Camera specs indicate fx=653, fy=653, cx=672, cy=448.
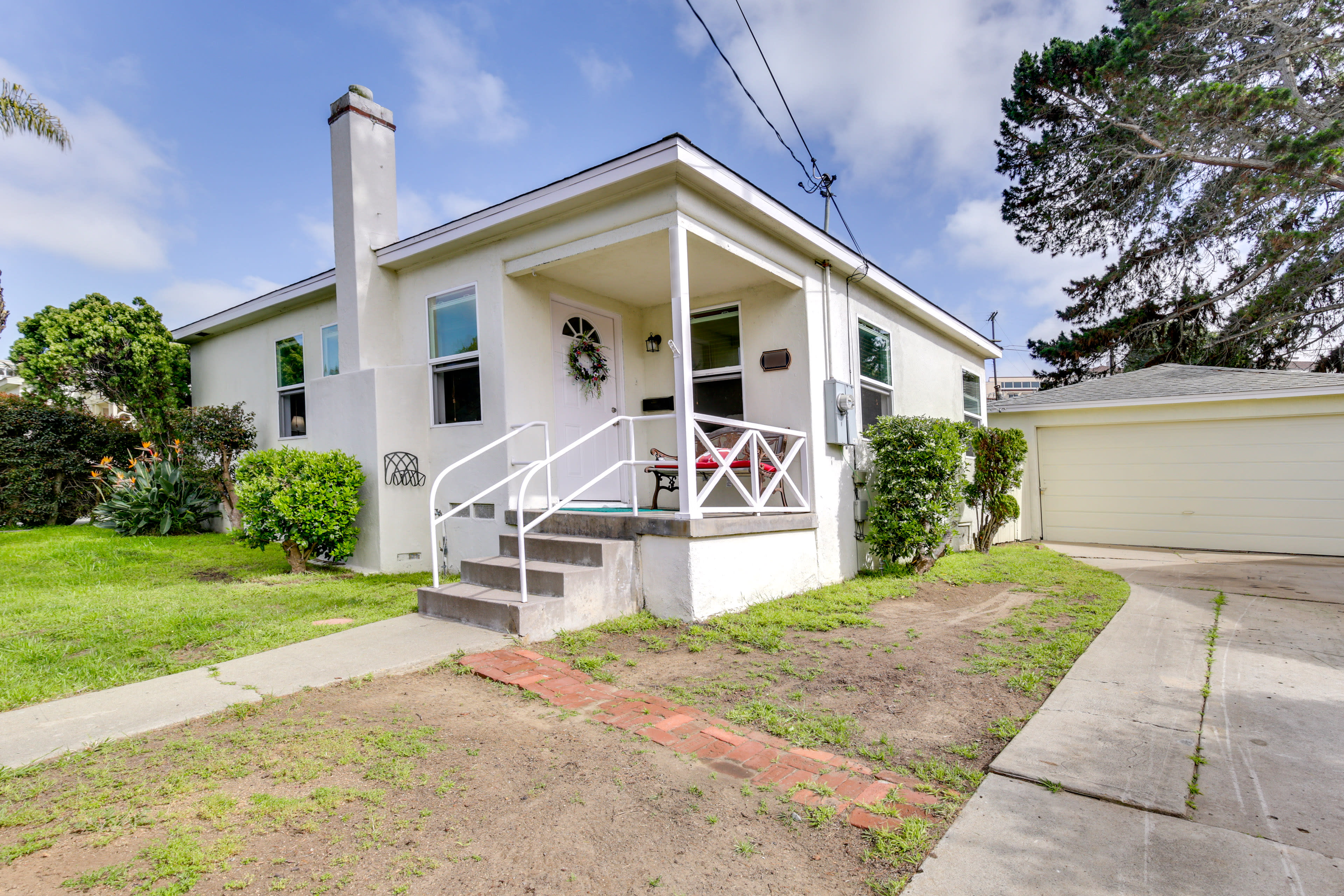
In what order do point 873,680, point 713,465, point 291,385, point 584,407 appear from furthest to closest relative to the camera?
point 291,385 → point 584,407 → point 713,465 → point 873,680

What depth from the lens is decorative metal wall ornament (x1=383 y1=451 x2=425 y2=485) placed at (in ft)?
22.7

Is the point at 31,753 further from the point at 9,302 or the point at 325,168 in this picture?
the point at 9,302

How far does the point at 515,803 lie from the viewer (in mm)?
2354

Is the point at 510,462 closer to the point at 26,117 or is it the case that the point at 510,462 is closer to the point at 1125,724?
the point at 1125,724

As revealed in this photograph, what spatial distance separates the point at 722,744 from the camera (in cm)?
289

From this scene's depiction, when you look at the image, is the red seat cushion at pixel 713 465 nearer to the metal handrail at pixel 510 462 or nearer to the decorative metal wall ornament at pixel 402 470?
the metal handrail at pixel 510 462

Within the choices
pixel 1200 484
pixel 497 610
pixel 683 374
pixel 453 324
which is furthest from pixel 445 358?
pixel 1200 484

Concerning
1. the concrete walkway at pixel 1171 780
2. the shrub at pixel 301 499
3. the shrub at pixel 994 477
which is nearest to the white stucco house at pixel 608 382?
the shrub at pixel 301 499

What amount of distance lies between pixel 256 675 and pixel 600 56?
24.4 feet

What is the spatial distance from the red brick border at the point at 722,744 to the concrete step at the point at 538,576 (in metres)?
0.83

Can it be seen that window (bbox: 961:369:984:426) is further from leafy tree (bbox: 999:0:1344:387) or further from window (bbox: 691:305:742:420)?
window (bbox: 691:305:742:420)

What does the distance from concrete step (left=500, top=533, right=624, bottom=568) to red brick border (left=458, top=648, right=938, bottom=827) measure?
1.18 m

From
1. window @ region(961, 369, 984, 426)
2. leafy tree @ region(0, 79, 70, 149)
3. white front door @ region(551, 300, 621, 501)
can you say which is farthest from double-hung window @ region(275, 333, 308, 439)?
window @ region(961, 369, 984, 426)

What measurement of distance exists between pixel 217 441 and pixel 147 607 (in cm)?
464
